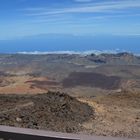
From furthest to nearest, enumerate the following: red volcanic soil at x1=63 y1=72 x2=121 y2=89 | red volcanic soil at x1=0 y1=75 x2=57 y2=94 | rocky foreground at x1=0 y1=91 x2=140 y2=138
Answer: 1. red volcanic soil at x1=63 y1=72 x2=121 y2=89
2. red volcanic soil at x1=0 y1=75 x2=57 y2=94
3. rocky foreground at x1=0 y1=91 x2=140 y2=138

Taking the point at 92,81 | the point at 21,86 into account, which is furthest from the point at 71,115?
the point at 92,81

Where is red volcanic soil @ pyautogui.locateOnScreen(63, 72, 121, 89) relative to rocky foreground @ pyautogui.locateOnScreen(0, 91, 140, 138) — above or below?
below

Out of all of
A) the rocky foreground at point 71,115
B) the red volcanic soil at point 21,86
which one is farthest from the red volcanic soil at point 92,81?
the rocky foreground at point 71,115

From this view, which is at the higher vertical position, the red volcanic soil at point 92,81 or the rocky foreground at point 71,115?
the rocky foreground at point 71,115

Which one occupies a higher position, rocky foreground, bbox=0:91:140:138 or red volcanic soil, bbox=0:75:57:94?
rocky foreground, bbox=0:91:140:138

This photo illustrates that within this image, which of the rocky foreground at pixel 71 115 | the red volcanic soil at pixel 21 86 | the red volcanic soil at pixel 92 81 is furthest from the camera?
the red volcanic soil at pixel 92 81

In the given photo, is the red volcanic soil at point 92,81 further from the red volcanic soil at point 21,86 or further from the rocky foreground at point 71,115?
the rocky foreground at point 71,115

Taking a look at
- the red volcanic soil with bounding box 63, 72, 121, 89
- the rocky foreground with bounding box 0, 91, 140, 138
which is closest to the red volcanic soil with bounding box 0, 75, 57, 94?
the red volcanic soil with bounding box 63, 72, 121, 89

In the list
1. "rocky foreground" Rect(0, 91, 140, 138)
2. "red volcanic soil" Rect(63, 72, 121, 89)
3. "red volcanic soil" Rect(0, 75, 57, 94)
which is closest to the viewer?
"rocky foreground" Rect(0, 91, 140, 138)

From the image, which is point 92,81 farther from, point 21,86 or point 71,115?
point 71,115

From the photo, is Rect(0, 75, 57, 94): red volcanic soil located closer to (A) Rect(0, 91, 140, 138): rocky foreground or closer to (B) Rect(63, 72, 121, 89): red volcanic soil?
(B) Rect(63, 72, 121, 89): red volcanic soil

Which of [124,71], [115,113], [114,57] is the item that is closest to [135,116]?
[115,113]

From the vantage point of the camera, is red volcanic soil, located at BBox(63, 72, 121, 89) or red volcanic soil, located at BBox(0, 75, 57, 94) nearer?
red volcanic soil, located at BBox(0, 75, 57, 94)
